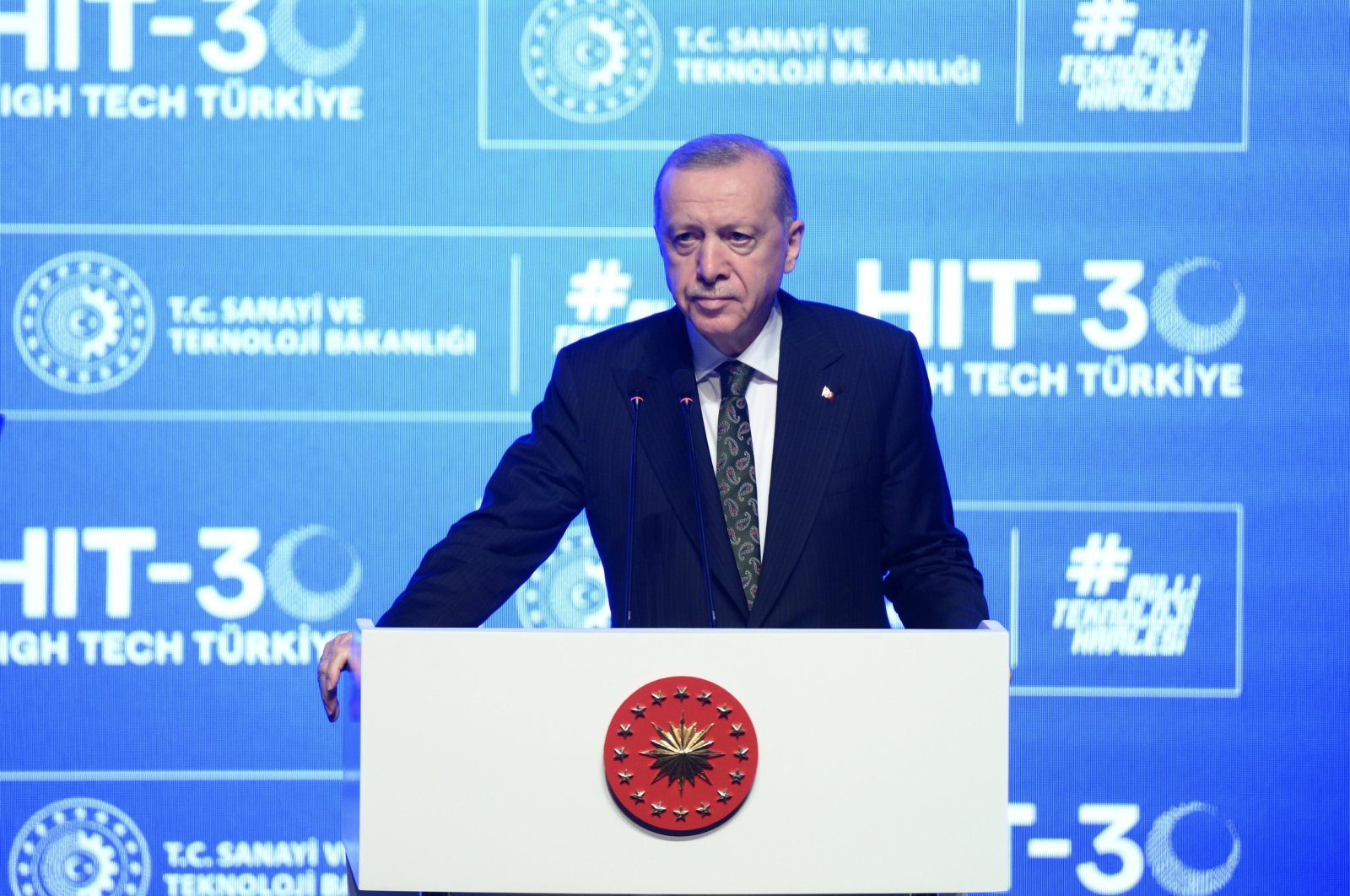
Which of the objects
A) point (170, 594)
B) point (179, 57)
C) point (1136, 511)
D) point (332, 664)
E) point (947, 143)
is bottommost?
point (170, 594)

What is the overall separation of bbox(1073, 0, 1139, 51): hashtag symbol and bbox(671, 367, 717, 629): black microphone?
183 cm

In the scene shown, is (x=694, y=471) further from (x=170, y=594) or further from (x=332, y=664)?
(x=170, y=594)

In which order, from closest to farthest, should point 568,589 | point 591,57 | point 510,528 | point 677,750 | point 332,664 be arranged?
point 677,750, point 332,664, point 510,528, point 591,57, point 568,589

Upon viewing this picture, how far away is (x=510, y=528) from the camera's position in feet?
7.91

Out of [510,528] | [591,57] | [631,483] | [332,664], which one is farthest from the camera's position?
[591,57]

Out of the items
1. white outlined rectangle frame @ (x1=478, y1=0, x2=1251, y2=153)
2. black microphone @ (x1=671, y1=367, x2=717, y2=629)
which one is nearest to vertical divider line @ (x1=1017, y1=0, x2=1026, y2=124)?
white outlined rectangle frame @ (x1=478, y1=0, x2=1251, y2=153)

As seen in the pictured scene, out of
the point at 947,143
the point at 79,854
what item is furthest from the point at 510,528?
the point at 79,854

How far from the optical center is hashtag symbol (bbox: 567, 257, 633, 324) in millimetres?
3625

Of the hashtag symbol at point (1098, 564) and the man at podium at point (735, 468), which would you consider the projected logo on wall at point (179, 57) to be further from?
the hashtag symbol at point (1098, 564)

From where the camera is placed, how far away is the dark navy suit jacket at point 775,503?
228cm

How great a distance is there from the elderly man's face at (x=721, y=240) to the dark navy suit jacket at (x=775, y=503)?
0.13 metres

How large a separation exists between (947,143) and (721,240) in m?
Answer: 1.50

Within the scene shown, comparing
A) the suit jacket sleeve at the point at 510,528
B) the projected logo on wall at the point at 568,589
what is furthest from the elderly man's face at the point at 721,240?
the projected logo on wall at the point at 568,589

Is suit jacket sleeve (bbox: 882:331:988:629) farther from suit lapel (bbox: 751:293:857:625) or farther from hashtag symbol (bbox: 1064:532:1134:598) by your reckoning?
hashtag symbol (bbox: 1064:532:1134:598)
